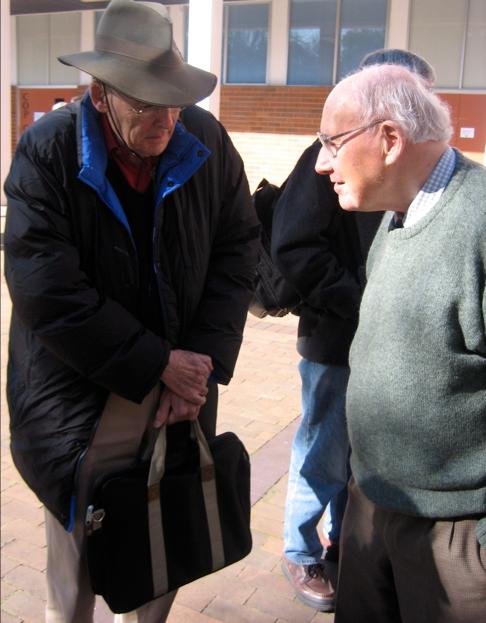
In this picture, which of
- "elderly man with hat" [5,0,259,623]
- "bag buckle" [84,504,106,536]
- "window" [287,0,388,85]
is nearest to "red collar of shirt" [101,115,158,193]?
"elderly man with hat" [5,0,259,623]

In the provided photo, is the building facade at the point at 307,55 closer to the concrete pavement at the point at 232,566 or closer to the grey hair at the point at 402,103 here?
the concrete pavement at the point at 232,566

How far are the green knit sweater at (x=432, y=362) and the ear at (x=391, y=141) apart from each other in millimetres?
143

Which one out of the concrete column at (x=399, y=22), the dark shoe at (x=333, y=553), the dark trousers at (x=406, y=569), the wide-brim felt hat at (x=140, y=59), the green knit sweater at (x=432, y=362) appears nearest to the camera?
the green knit sweater at (x=432, y=362)

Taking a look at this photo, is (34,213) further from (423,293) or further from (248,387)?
(248,387)

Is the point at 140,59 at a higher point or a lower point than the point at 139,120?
higher

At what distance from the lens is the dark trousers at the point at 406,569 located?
1.63 meters

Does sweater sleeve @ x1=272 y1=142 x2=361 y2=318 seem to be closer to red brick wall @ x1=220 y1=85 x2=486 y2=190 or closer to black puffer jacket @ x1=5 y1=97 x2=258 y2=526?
black puffer jacket @ x1=5 y1=97 x2=258 y2=526

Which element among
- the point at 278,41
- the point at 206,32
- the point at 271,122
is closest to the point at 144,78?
the point at 206,32

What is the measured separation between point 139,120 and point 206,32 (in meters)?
5.32

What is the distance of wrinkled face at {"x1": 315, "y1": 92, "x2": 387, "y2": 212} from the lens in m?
1.65

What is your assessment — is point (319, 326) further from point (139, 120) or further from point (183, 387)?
point (139, 120)

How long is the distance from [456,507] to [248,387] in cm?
347

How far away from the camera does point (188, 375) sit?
76.4 inches

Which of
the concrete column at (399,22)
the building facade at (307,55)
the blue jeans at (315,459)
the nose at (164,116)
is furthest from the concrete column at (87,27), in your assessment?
the nose at (164,116)
